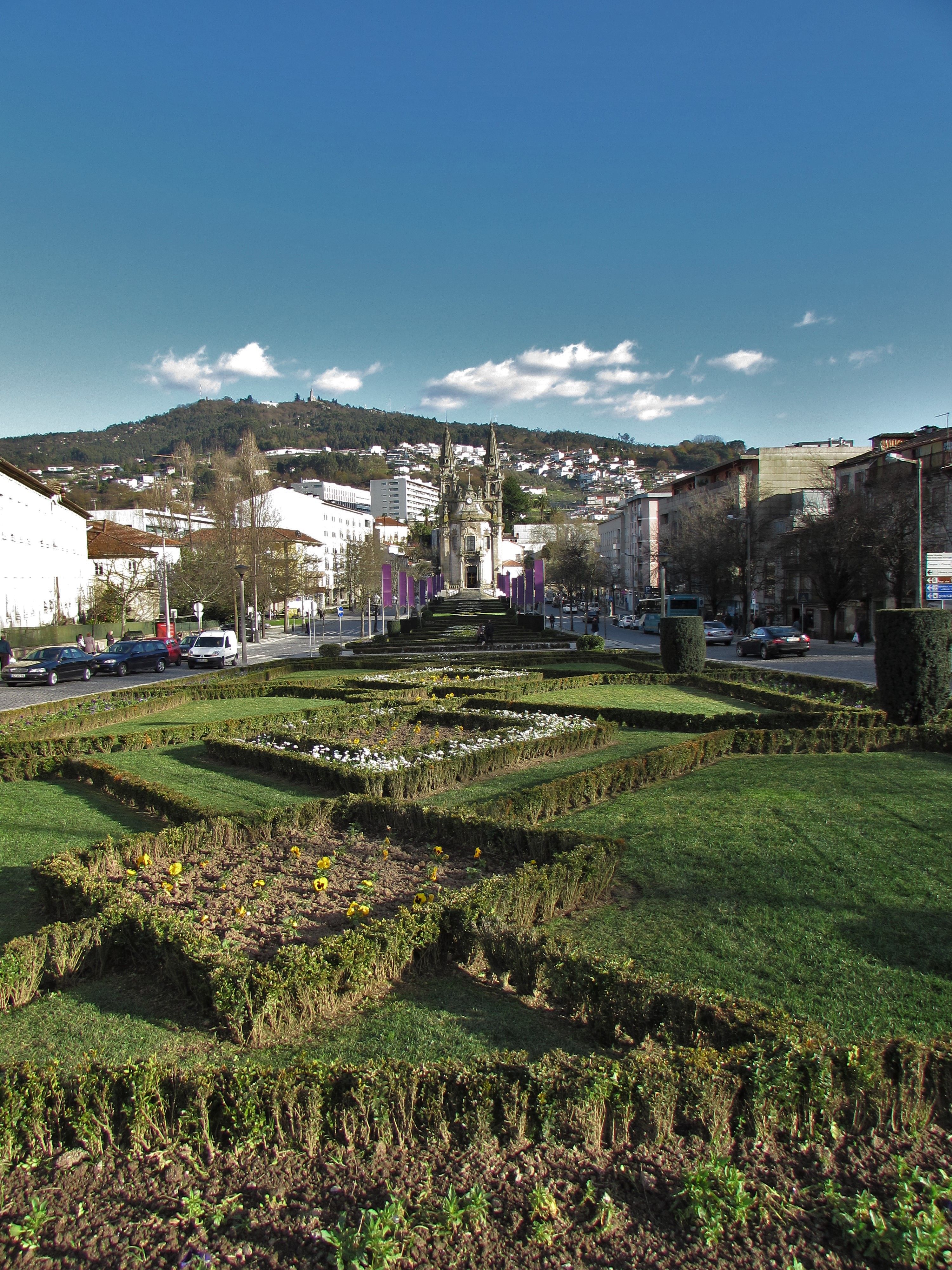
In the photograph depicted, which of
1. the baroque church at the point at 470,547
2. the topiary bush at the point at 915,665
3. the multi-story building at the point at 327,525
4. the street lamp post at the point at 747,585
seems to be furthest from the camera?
the multi-story building at the point at 327,525

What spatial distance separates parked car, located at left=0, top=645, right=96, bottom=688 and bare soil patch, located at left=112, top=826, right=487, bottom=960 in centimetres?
2316

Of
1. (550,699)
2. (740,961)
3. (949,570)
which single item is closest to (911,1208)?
(740,961)

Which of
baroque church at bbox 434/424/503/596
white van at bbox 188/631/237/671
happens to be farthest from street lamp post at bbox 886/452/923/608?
baroque church at bbox 434/424/503/596

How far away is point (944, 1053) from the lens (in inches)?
142

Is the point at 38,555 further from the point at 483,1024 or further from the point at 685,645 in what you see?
the point at 483,1024

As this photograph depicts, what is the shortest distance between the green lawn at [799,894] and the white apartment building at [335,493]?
140766mm

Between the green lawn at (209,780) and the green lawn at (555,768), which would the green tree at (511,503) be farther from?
the green lawn at (209,780)

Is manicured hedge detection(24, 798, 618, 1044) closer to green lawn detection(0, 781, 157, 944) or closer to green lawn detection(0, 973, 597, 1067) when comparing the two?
green lawn detection(0, 973, 597, 1067)

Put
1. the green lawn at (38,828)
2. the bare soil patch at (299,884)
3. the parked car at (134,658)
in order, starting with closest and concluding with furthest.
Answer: the bare soil patch at (299,884)
the green lawn at (38,828)
the parked car at (134,658)

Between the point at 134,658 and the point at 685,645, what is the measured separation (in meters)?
20.7

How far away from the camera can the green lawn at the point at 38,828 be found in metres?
6.26

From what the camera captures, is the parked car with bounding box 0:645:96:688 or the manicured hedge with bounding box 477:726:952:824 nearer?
the manicured hedge with bounding box 477:726:952:824

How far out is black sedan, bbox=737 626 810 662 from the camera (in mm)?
29719

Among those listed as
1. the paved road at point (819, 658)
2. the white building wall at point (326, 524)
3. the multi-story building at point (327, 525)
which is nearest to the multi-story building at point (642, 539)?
the multi-story building at point (327, 525)
